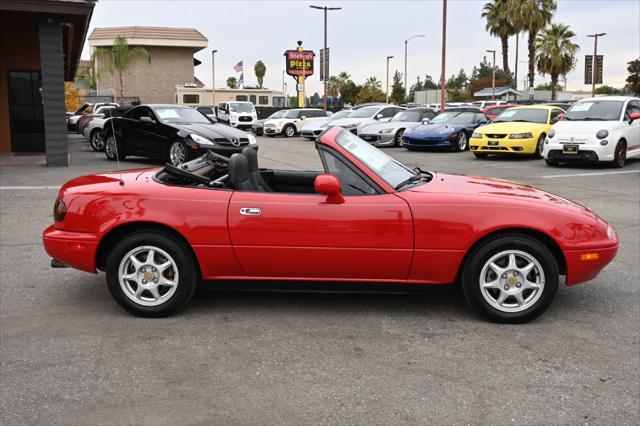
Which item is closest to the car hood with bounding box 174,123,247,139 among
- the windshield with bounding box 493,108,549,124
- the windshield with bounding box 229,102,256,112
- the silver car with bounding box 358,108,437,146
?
the windshield with bounding box 493,108,549,124

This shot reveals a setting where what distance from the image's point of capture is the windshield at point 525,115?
17062 mm

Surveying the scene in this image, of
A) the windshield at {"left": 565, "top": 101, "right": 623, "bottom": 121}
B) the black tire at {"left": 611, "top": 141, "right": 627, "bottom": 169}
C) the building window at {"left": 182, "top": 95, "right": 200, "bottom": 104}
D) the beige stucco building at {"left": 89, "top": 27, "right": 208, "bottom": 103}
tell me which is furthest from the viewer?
the beige stucco building at {"left": 89, "top": 27, "right": 208, "bottom": 103}

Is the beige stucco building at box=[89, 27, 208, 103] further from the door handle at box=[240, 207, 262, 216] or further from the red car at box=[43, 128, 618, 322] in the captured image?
the door handle at box=[240, 207, 262, 216]

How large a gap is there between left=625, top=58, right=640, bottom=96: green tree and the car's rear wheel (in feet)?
191

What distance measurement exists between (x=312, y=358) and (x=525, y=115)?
15.1 meters

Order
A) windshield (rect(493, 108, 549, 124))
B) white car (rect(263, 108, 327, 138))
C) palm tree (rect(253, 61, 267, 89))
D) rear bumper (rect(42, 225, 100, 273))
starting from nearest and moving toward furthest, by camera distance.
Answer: rear bumper (rect(42, 225, 100, 273)) < windshield (rect(493, 108, 549, 124)) < white car (rect(263, 108, 327, 138)) < palm tree (rect(253, 61, 267, 89))

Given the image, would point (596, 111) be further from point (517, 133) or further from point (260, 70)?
point (260, 70)

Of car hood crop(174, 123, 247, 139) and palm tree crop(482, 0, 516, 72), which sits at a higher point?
palm tree crop(482, 0, 516, 72)

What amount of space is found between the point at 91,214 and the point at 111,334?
0.86 meters

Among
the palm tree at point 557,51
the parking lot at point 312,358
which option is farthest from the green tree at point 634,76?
the parking lot at point 312,358

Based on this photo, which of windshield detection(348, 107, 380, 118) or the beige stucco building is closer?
windshield detection(348, 107, 380, 118)

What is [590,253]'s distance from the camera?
4262 millimetres

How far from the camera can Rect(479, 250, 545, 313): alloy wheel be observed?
4.21m

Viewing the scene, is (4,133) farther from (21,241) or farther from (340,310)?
(340,310)
